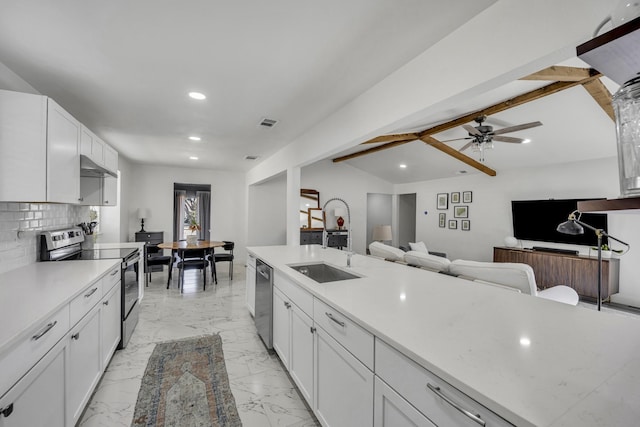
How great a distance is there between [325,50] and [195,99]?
1514 millimetres

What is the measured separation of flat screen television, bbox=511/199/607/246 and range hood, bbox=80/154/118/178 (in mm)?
6779

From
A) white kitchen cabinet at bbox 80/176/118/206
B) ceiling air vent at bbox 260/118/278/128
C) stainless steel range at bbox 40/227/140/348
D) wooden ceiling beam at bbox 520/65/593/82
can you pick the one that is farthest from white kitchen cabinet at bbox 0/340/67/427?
wooden ceiling beam at bbox 520/65/593/82

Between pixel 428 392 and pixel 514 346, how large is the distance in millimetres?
366

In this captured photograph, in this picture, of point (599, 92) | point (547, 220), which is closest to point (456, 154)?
point (547, 220)

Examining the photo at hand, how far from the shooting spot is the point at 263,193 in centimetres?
746

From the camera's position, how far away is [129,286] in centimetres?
283

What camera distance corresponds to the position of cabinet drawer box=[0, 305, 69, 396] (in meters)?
1.08

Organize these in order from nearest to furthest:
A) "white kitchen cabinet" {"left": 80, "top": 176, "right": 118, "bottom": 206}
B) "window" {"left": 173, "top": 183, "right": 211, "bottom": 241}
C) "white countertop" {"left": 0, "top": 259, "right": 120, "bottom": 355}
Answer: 1. "white countertop" {"left": 0, "top": 259, "right": 120, "bottom": 355}
2. "white kitchen cabinet" {"left": 80, "top": 176, "right": 118, "bottom": 206}
3. "window" {"left": 173, "top": 183, "right": 211, "bottom": 241}

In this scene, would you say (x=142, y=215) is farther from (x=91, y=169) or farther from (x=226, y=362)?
(x=226, y=362)

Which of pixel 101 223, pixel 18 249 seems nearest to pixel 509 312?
pixel 18 249

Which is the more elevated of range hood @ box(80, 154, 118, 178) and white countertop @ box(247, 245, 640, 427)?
range hood @ box(80, 154, 118, 178)

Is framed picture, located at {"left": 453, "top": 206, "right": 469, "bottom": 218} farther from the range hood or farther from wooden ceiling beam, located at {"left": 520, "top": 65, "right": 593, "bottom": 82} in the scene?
the range hood

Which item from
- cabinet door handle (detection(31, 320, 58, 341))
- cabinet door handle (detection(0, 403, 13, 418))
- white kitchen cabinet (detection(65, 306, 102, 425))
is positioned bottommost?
white kitchen cabinet (detection(65, 306, 102, 425))

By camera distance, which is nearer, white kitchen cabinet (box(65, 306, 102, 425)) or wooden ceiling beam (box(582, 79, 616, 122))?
white kitchen cabinet (box(65, 306, 102, 425))
